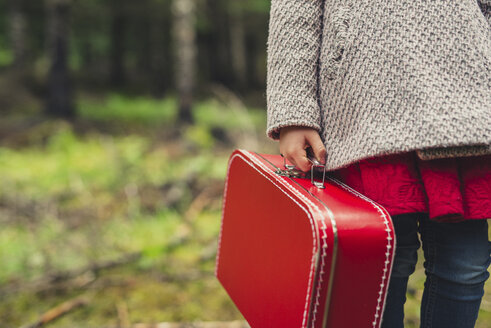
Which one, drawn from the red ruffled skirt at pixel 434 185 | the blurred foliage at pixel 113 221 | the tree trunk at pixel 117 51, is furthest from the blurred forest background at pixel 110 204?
the tree trunk at pixel 117 51

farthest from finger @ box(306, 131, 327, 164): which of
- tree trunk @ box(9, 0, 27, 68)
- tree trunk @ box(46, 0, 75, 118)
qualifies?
tree trunk @ box(9, 0, 27, 68)

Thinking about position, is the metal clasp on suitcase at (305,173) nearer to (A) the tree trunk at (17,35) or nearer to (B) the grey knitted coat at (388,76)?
(B) the grey knitted coat at (388,76)

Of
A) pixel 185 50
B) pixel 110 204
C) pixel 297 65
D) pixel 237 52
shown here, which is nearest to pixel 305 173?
pixel 297 65

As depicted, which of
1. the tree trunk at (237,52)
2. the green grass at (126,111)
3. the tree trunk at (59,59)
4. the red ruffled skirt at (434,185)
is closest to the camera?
the red ruffled skirt at (434,185)

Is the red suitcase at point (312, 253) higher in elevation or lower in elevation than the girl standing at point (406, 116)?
lower

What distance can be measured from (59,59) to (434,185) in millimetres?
8544

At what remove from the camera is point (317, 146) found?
1195 mm

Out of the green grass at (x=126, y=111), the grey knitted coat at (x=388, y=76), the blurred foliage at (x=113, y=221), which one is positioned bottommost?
the green grass at (x=126, y=111)

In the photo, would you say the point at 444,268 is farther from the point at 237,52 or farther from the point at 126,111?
the point at 237,52

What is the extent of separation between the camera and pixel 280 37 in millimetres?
1242

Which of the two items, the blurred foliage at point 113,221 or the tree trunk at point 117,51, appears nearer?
the blurred foliage at point 113,221

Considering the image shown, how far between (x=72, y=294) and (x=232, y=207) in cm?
155

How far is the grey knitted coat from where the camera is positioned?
1.02 metres

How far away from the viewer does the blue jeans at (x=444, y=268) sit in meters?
1.15
